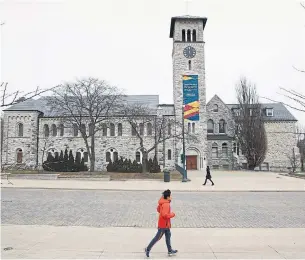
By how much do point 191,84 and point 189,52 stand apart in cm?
608

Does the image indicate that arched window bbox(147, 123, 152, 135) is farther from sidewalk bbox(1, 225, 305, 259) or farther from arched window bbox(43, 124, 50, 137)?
sidewalk bbox(1, 225, 305, 259)

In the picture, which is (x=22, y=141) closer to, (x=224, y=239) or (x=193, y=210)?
(x=193, y=210)

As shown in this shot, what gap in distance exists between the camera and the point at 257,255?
6.89m

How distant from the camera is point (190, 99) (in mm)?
44812

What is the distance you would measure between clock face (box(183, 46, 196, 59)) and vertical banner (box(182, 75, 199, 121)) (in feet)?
14.0

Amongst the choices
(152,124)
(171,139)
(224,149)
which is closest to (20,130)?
(152,124)

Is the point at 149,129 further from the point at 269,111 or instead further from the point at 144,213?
the point at 144,213

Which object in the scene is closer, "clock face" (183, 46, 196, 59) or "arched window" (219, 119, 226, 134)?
"clock face" (183, 46, 196, 59)

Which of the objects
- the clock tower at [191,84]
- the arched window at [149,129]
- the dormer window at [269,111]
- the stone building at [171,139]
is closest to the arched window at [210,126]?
the stone building at [171,139]

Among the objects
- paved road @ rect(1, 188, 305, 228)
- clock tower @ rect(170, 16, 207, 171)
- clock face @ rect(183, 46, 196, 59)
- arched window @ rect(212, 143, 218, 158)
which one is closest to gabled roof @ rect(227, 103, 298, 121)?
arched window @ rect(212, 143, 218, 158)

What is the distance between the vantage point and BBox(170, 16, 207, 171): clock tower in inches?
1793

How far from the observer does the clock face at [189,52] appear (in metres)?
48.7

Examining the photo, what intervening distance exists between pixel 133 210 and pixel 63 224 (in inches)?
145

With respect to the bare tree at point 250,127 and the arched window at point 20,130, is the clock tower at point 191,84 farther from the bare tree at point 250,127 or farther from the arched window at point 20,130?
the arched window at point 20,130
